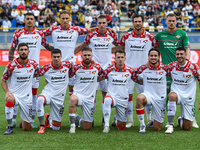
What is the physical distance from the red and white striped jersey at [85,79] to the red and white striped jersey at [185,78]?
160 cm

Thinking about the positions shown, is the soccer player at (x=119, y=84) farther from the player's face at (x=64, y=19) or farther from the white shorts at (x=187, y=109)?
the player's face at (x=64, y=19)

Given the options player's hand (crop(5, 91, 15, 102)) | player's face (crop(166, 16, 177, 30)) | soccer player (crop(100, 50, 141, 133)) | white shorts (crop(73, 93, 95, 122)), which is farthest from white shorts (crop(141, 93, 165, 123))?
player's hand (crop(5, 91, 15, 102))

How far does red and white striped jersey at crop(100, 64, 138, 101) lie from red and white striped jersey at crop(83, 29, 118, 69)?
2.07 feet

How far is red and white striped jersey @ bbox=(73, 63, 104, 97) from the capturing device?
24.8 feet

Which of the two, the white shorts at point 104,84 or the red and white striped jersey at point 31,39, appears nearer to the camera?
the red and white striped jersey at point 31,39

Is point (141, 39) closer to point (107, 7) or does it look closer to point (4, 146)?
point (4, 146)

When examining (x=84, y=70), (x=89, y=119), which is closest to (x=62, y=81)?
(x=84, y=70)

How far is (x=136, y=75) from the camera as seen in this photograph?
301 inches

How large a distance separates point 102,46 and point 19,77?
199 cm

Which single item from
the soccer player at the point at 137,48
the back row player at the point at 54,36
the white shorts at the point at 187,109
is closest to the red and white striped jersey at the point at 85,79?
the back row player at the point at 54,36

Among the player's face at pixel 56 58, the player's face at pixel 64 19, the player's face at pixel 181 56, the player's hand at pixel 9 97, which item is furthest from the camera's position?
the player's face at pixel 64 19

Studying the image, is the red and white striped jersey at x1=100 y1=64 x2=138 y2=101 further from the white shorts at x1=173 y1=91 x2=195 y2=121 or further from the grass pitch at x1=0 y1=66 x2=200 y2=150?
the white shorts at x1=173 y1=91 x2=195 y2=121

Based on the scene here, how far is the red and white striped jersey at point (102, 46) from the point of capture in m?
8.17

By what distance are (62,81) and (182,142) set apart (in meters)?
2.70
